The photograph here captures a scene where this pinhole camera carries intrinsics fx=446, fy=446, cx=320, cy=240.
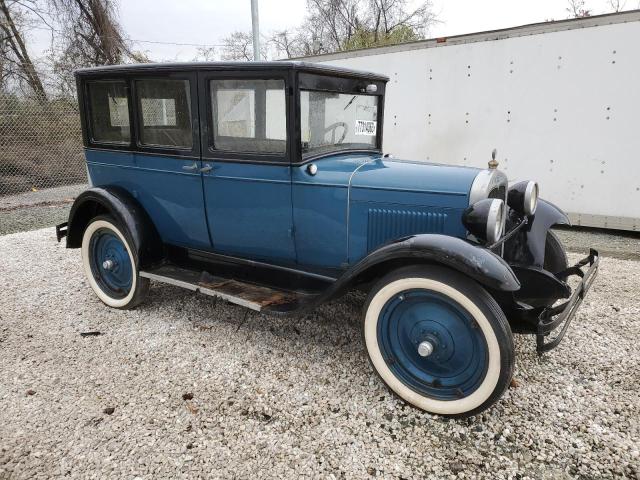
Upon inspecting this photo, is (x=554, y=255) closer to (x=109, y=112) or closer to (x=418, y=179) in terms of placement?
(x=418, y=179)

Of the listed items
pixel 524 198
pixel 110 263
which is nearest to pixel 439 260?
pixel 524 198

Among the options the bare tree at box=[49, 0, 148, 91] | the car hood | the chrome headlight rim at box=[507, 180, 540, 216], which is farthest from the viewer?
the bare tree at box=[49, 0, 148, 91]

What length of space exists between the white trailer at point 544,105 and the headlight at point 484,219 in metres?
4.13

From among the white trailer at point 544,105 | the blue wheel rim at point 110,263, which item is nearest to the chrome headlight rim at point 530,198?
the blue wheel rim at point 110,263

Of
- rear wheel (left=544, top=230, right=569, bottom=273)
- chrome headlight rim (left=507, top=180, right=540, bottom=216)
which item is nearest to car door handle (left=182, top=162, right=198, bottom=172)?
chrome headlight rim (left=507, top=180, right=540, bottom=216)

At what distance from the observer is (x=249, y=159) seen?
302cm

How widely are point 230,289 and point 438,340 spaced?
4.93 ft

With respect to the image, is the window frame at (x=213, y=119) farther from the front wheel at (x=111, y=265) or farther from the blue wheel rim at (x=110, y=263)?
the blue wheel rim at (x=110, y=263)

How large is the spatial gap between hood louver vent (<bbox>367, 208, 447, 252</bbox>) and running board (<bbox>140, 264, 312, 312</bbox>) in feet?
2.07

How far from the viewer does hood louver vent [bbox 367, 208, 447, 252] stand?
8.85 feet

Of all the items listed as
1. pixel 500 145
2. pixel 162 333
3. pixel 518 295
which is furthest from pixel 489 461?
pixel 500 145

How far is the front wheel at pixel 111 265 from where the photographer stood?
3607 millimetres

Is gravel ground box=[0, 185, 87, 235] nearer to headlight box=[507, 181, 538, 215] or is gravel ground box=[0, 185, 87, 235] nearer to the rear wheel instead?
headlight box=[507, 181, 538, 215]

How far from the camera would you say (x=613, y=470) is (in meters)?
2.03
